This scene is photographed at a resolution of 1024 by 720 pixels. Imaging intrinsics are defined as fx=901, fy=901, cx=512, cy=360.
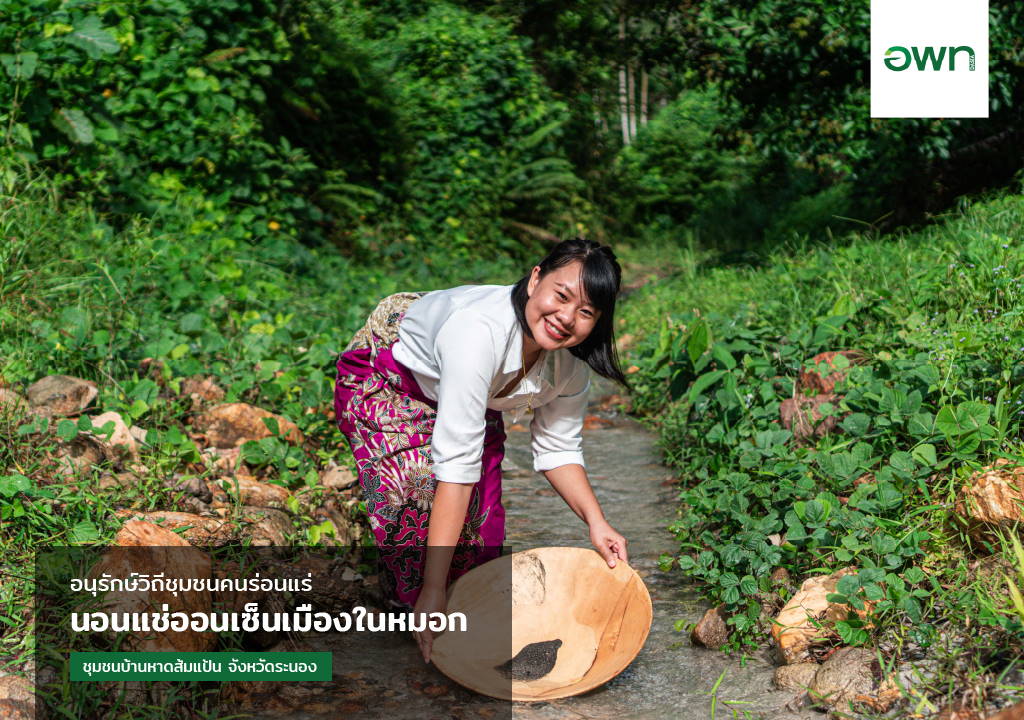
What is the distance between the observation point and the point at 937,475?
2848 millimetres

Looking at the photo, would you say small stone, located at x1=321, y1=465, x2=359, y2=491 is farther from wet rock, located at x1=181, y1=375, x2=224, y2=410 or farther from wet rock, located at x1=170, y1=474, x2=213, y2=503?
wet rock, located at x1=181, y1=375, x2=224, y2=410

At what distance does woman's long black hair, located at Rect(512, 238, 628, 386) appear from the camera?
226cm

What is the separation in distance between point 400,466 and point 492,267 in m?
7.52

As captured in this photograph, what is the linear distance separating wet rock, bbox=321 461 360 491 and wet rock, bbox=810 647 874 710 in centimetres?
189

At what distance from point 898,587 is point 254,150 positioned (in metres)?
5.94

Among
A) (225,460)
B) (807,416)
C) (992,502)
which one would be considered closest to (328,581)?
(225,460)

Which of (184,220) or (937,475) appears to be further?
(184,220)

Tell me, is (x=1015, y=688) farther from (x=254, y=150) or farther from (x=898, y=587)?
(x=254, y=150)

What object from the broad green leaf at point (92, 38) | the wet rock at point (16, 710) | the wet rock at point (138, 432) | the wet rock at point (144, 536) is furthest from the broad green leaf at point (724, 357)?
the broad green leaf at point (92, 38)

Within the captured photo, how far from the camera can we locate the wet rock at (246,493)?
3154 millimetres

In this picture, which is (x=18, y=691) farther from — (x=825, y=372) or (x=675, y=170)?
(x=675, y=170)

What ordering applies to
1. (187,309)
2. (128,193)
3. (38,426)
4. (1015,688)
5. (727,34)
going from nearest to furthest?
1. (1015,688)
2. (38,426)
3. (187,309)
4. (128,193)
5. (727,34)

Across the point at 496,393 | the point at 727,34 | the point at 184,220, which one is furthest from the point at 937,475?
the point at 184,220

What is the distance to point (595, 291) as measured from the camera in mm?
2250
